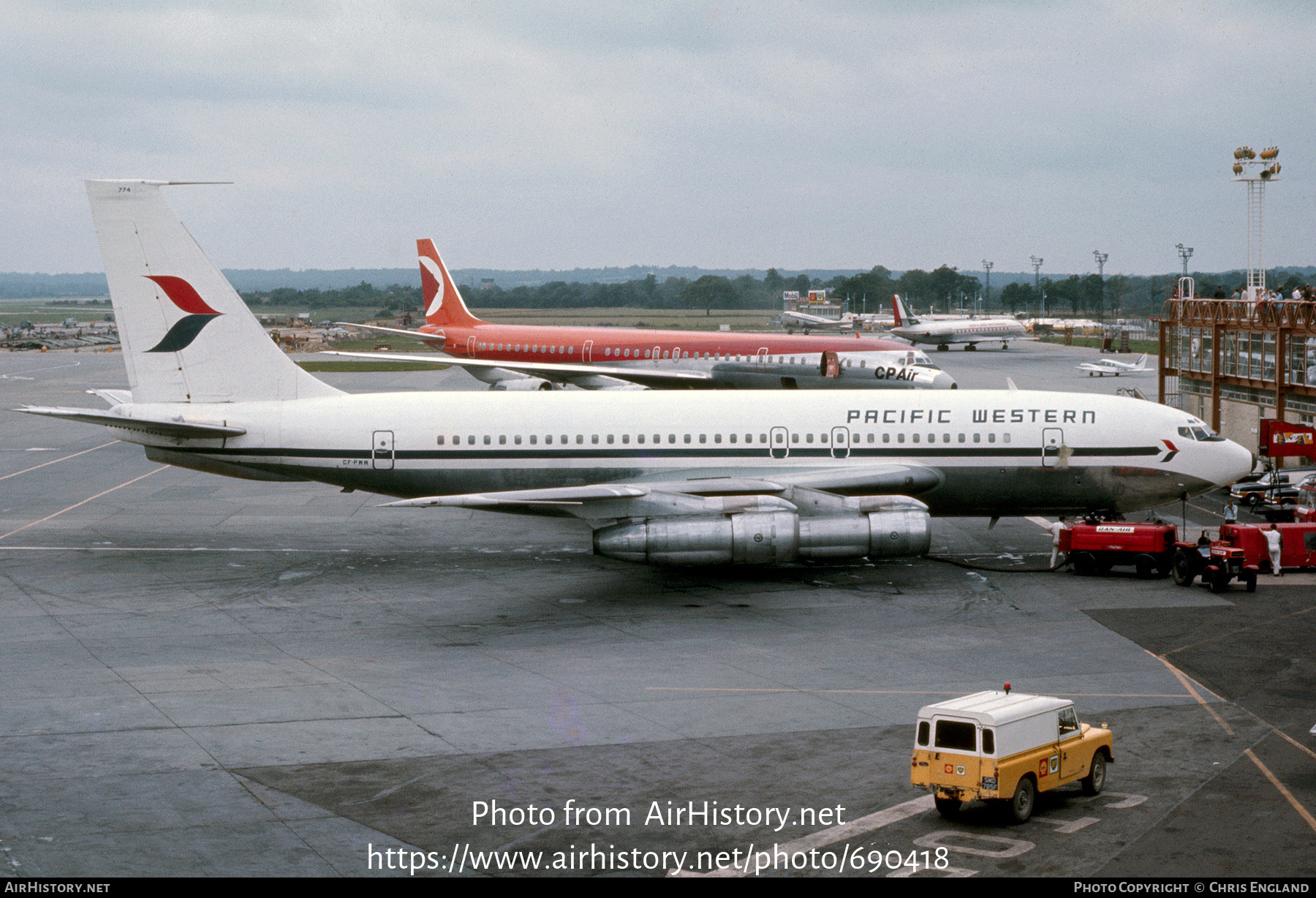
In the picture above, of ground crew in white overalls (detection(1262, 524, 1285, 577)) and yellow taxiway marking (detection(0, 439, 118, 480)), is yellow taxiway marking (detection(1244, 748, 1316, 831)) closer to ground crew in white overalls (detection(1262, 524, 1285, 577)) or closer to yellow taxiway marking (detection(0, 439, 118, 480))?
ground crew in white overalls (detection(1262, 524, 1285, 577))

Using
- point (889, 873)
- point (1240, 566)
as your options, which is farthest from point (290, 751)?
point (1240, 566)

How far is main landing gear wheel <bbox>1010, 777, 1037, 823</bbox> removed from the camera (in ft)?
52.7

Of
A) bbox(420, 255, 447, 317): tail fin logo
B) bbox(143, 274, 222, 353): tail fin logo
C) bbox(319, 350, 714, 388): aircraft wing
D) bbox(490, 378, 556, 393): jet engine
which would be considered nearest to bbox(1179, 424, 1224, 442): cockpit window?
bbox(143, 274, 222, 353): tail fin logo

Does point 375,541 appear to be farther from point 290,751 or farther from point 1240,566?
point 1240,566

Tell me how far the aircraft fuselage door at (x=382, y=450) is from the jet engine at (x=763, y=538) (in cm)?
749

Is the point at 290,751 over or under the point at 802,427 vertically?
under

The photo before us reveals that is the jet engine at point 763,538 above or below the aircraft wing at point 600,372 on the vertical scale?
below

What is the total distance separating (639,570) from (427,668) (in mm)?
10547

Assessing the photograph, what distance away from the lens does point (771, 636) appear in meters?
26.5

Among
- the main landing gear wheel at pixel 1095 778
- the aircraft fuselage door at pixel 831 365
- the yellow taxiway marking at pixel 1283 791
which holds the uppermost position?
the aircraft fuselage door at pixel 831 365

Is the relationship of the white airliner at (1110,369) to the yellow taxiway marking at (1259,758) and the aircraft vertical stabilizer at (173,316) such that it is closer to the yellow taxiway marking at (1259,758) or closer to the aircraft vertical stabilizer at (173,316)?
the aircraft vertical stabilizer at (173,316)

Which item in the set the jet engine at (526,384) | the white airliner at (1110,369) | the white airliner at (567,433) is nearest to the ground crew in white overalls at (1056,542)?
the white airliner at (567,433)

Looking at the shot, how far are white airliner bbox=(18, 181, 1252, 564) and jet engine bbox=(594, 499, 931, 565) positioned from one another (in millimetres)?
3068

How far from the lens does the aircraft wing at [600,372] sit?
197 ft
